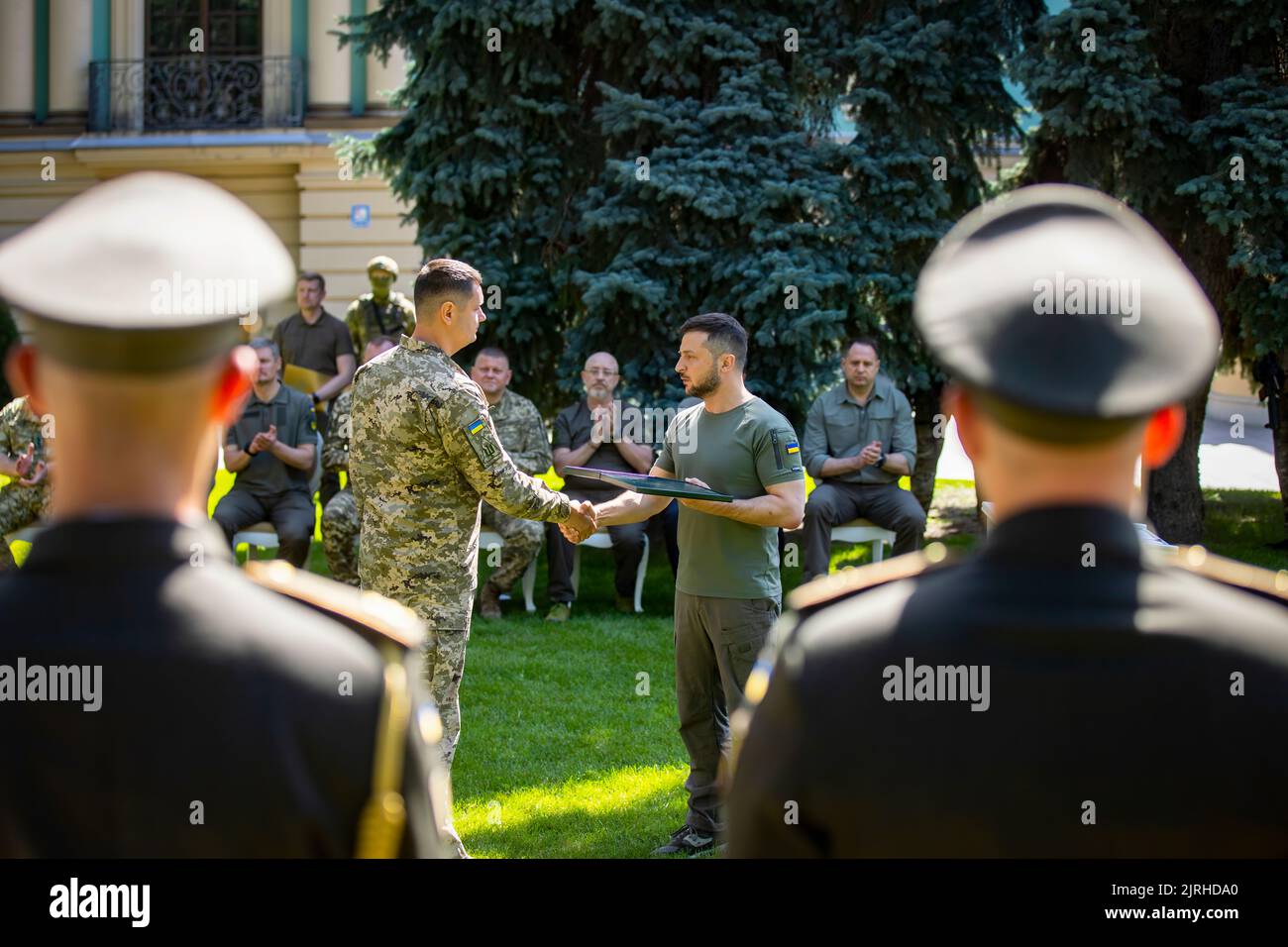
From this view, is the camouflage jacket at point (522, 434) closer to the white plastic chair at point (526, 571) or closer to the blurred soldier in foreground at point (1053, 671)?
the white plastic chair at point (526, 571)

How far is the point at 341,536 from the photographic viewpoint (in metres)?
9.84

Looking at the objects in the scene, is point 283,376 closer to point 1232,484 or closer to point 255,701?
point 255,701

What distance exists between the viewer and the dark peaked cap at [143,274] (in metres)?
1.50

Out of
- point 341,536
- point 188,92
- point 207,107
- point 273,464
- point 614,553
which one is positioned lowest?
point 614,553

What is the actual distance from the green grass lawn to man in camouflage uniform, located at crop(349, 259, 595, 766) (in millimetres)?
823

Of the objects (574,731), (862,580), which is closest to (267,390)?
(574,731)

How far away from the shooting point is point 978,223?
1666 millimetres

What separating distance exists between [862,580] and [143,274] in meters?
0.96

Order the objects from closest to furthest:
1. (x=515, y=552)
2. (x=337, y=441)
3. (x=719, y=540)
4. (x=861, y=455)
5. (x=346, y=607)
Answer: (x=346, y=607) < (x=719, y=540) < (x=861, y=455) < (x=515, y=552) < (x=337, y=441)

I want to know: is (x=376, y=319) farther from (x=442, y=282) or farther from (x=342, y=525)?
(x=442, y=282)

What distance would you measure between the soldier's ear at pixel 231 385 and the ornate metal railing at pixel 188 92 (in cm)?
2146

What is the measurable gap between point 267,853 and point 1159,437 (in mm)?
1173

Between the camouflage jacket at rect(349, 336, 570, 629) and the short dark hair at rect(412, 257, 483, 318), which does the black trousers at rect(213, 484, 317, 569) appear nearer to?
the camouflage jacket at rect(349, 336, 570, 629)
